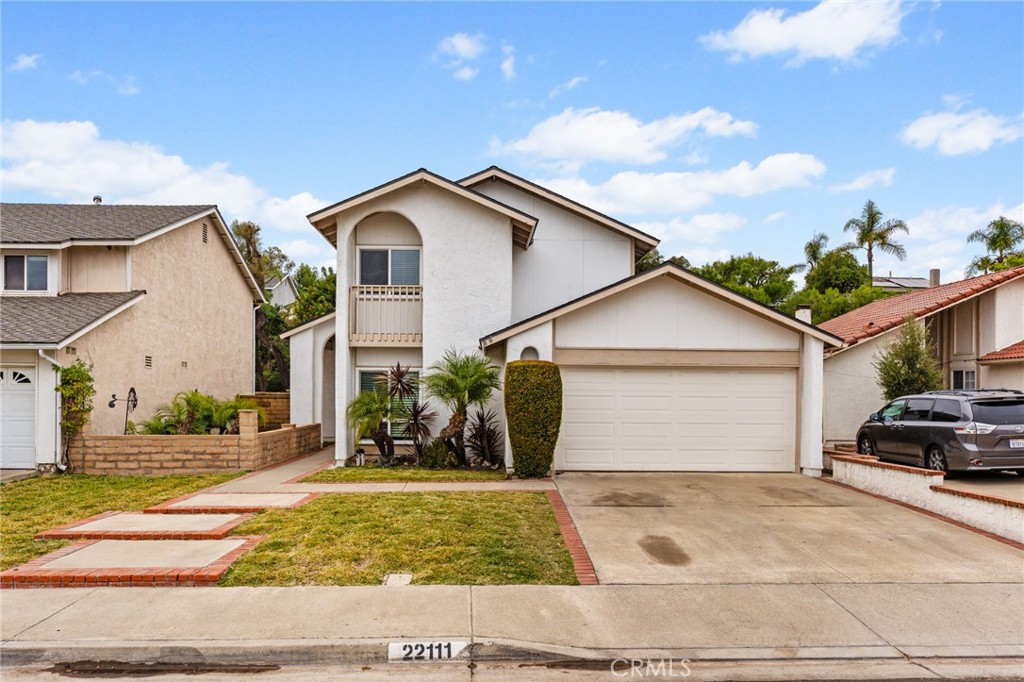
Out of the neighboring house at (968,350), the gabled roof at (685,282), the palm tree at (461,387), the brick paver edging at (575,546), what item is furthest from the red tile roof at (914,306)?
the brick paver edging at (575,546)

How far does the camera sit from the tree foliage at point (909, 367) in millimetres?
13625

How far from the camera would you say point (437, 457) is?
13078 mm

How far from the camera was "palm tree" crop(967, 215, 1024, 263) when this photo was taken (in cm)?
3741

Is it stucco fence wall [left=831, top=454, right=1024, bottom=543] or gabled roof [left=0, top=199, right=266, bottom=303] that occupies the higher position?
gabled roof [left=0, top=199, right=266, bottom=303]

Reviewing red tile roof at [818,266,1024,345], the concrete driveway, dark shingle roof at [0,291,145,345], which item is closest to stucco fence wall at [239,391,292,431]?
dark shingle roof at [0,291,145,345]

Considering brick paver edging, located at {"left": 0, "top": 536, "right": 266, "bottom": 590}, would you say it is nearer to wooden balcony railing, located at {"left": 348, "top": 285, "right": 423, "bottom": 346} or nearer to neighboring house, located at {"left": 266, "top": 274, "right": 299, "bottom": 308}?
wooden balcony railing, located at {"left": 348, "top": 285, "right": 423, "bottom": 346}

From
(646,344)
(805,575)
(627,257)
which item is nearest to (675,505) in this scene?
(805,575)

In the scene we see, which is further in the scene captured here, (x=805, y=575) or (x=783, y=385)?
(x=783, y=385)

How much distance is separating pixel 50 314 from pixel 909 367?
67.7 feet

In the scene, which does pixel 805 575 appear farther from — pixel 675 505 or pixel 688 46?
pixel 688 46

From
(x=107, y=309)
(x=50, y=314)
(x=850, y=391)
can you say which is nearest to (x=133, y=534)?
(x=107, y=309)

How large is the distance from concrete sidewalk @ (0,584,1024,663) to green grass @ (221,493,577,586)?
1.06 ft

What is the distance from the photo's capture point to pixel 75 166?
25875 millimetres

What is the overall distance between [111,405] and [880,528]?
16218 millimetres
